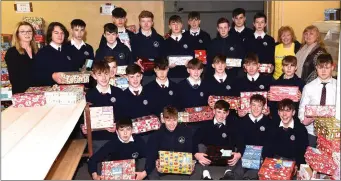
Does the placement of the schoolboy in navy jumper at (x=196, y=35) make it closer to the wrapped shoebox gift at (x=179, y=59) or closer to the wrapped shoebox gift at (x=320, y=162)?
the wrapped shoebox gift at (x=179, y=59)

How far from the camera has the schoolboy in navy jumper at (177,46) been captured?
5109mm

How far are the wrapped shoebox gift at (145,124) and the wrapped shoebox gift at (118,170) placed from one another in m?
0.57

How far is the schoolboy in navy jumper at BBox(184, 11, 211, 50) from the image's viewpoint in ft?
17.3

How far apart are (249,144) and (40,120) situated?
2213 mm

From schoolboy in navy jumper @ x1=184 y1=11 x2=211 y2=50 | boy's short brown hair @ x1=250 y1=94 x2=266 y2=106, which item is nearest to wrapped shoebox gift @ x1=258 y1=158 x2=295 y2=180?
boy's short brown hair @ x1=250 y1=94 x2=266 y2=106

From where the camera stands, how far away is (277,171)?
331cm

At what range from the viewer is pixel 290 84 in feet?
14.3

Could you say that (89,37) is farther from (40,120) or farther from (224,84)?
(40,120)

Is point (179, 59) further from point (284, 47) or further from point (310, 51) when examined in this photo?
point (310, 51)

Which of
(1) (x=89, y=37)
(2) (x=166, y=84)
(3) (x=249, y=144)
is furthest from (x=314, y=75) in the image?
(1) (x=89, y=37)

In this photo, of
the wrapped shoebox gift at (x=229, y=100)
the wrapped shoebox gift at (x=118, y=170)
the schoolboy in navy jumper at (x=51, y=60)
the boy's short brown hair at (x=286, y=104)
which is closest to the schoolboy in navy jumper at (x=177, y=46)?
the wrapped shoebox gift at (x=229, y=100)

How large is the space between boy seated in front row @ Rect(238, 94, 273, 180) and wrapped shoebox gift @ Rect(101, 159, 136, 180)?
1.38 metres

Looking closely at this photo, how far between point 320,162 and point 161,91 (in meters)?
2.04

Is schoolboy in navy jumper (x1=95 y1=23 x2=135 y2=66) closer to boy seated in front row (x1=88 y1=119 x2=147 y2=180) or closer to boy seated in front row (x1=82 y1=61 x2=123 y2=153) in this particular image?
boy seated in front row (x1=82 y1=61 x2=123 y2=153)
